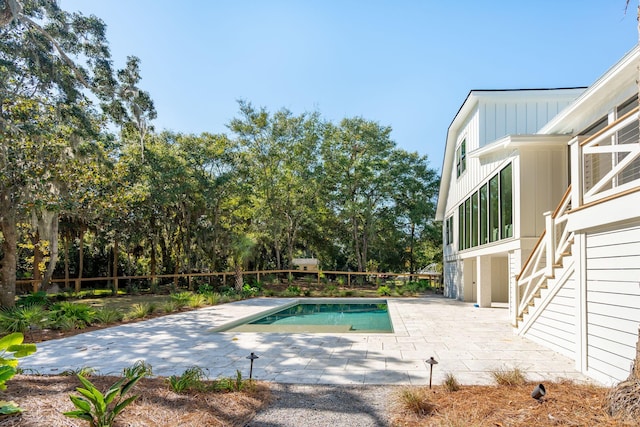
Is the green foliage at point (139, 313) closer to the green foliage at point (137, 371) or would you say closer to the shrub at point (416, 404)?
the green foliage at point (137, 371)

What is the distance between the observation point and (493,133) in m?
11.3

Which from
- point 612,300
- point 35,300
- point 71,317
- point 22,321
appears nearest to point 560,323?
point 612,300

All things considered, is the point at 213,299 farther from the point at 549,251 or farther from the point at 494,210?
the point at 549,251

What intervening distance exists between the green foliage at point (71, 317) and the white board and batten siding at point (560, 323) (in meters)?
8.63

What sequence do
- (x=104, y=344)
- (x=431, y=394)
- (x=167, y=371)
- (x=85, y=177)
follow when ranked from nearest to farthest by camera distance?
(x=431, y=394) → (x=167, y=371) → (x=104, y=344) → (x=85, y=177)

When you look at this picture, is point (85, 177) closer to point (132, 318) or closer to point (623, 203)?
point (132, 318)

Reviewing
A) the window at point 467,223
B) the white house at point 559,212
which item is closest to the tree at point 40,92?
the white house at point 559,212

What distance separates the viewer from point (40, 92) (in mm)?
10688

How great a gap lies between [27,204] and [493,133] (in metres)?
12.6

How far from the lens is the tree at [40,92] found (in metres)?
9.26

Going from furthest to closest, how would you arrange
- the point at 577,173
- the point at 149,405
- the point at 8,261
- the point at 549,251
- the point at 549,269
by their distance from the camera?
the point at 8,261 < the point at 549,251 < the point at 549,269 < the point at 577,173 < the point at 149,405

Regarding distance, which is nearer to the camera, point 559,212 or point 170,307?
point 559,212

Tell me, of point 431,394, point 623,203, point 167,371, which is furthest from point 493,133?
point 167,371

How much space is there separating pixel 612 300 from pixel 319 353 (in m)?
3.72
